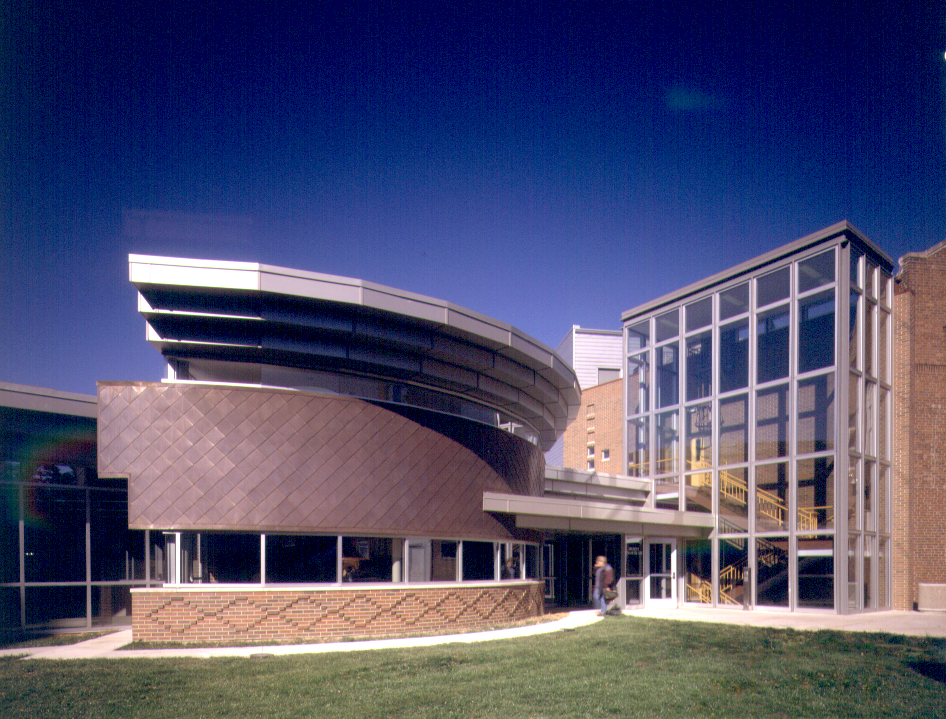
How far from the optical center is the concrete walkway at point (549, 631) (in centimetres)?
1155

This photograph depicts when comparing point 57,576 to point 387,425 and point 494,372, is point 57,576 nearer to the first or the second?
point 387,425

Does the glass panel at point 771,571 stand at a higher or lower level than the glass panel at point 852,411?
lower

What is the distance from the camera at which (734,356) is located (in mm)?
23891

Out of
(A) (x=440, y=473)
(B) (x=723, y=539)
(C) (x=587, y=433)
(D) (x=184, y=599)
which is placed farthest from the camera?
(C) (x=587, y=433)

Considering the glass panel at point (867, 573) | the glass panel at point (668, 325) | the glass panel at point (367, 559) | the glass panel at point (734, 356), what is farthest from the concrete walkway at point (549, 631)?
the glass panel at point (668, 325)

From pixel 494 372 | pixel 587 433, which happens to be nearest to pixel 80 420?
pixel 494 372

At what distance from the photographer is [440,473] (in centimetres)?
1516

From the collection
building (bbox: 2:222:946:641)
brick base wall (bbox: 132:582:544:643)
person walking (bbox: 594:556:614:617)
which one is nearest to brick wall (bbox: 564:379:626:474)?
building (bbox: 2:222:946:641)

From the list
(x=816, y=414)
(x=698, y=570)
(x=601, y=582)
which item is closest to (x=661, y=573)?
(x=698, y=570)

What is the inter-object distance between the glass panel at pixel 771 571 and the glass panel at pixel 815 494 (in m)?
0.98

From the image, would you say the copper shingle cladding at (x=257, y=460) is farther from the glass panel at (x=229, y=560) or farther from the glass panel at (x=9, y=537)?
the glass panel at (x=9, y=537)

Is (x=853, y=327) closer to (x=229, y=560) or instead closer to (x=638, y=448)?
(x=638, y=448)

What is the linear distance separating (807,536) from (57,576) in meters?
19.2

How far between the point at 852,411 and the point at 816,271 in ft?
14.1
